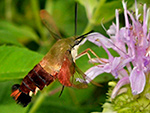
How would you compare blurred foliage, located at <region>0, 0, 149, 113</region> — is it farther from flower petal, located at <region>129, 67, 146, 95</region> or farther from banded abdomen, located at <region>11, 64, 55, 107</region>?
flower petal, located at <region>129, 67, 146, 95</region>

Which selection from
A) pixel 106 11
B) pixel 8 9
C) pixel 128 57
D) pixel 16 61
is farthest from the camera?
pixel 8 9

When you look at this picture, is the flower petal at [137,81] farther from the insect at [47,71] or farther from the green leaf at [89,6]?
the green leaf at [89,6]

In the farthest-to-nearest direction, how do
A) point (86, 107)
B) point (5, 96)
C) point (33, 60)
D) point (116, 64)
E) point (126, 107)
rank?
point (86, 107) < point (5, 96) < point (33, 60) < point (126, 107) < point (116, 64)

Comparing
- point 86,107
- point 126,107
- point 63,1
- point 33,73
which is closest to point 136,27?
point 126,107

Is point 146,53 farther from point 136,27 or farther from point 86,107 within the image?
point 86,107

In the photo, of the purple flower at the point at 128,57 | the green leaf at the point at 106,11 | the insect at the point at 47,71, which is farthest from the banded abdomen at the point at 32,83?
the green leaf at the point at 106,11

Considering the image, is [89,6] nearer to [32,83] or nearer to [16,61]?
[16,61]

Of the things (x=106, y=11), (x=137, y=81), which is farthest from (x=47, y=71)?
(x=106, y=11)
